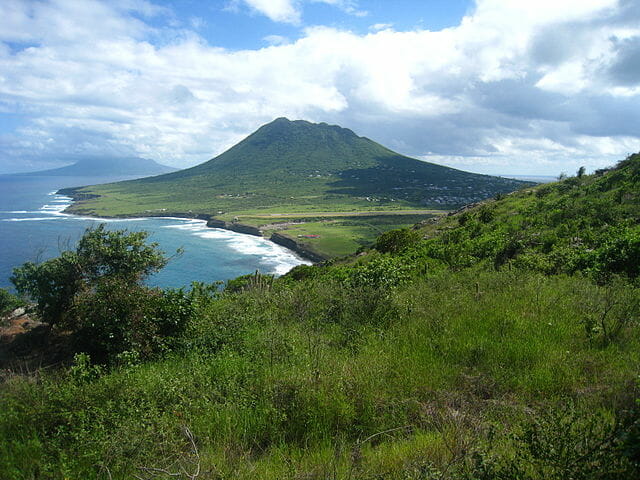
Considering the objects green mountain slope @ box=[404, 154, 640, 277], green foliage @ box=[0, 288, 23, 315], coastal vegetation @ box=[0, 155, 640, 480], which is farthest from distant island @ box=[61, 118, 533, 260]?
coastal vegetation @ box=[0, 155, 640, 480]

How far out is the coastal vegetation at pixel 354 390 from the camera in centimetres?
308

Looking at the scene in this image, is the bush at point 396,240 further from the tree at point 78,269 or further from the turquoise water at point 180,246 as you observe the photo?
the turquoise water at point 180,246

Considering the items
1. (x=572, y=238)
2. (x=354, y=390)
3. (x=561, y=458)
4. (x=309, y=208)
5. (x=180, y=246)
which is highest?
(x=309, y=208)

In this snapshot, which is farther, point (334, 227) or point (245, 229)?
point (245, 229)

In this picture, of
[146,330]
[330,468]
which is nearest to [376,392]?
[330,468]

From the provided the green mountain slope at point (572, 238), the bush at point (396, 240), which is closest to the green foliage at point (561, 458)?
the green mountain slope at point (572, 238)

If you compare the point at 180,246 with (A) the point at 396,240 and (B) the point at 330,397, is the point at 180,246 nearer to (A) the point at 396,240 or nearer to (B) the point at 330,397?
(A) the point at 396,240

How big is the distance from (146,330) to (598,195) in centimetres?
2234

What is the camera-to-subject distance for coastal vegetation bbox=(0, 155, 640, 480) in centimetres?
308

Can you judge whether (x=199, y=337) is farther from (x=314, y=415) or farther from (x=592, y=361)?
(x=592, y=361)

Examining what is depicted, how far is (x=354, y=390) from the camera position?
4.25 m

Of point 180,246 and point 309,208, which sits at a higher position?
point 309,208

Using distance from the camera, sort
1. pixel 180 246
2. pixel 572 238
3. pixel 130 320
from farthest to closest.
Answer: pixel 180 246, pixel 572 238, pixel 130 320

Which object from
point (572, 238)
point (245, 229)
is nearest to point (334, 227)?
point (245, 229)
